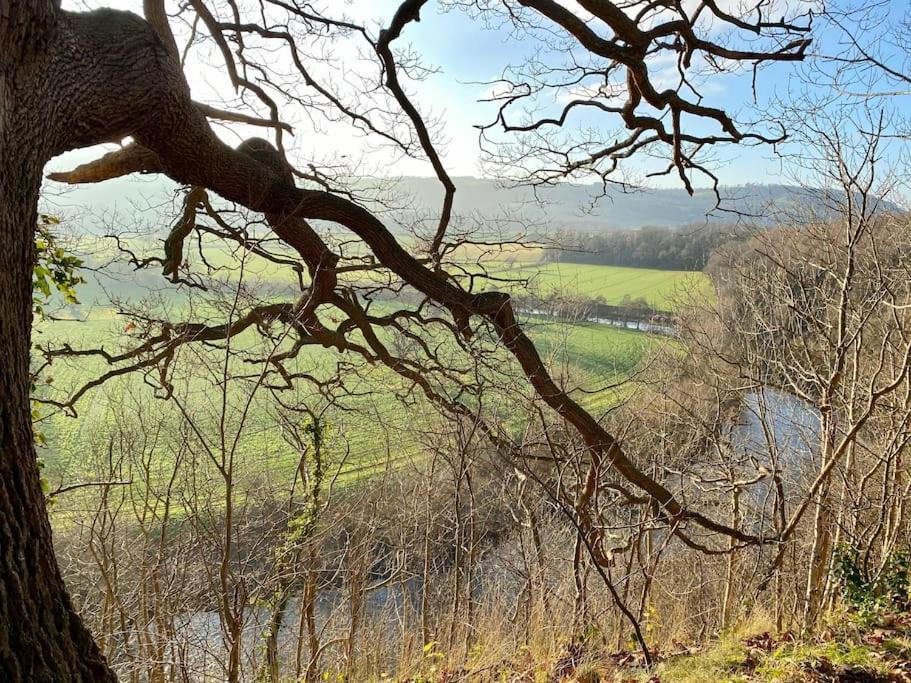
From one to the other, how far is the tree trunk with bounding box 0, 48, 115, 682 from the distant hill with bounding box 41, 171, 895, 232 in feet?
8.18

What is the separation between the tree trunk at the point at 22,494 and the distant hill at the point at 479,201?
2494mm

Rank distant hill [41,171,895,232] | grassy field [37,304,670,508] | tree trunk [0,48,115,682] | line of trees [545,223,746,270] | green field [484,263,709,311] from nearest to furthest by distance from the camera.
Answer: tree trunk [0,48,115,682], distant hill [41,171,895,232], grassy field [37,304,670,508], green field [484,263,709,311], line of trees [545,223,746,270]

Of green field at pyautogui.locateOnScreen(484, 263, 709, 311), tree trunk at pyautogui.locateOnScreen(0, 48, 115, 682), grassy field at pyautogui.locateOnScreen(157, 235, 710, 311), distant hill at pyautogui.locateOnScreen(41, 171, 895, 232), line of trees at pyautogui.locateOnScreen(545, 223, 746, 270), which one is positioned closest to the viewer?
tree trunk at pyautogui.locateOnScreen(0, 48, 115, 682)

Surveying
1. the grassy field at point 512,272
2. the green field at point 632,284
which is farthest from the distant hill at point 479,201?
the green field at point 632,284

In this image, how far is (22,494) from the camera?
138 centimetres

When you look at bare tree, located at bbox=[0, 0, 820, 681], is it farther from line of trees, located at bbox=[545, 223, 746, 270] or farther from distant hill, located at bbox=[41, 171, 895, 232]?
line of trees, located at bbox=[545, 223, 746, 270]

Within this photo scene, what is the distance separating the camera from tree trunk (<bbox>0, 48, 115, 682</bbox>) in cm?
129

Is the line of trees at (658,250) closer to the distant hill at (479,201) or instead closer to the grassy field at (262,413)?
the grassy field at (262,413)

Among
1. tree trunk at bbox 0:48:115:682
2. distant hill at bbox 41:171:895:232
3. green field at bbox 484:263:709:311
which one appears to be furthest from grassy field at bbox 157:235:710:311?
tree trunk at bbox 0:48:115:682

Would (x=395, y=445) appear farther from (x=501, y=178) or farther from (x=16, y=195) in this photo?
(x=16, y=195)

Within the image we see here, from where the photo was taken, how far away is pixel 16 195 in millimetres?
1594

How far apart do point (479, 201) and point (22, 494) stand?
12.6 feet

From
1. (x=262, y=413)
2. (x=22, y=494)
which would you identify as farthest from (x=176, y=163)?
(x=262, y=413)

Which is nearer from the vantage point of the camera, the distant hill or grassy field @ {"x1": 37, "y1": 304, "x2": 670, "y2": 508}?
the distant hill
